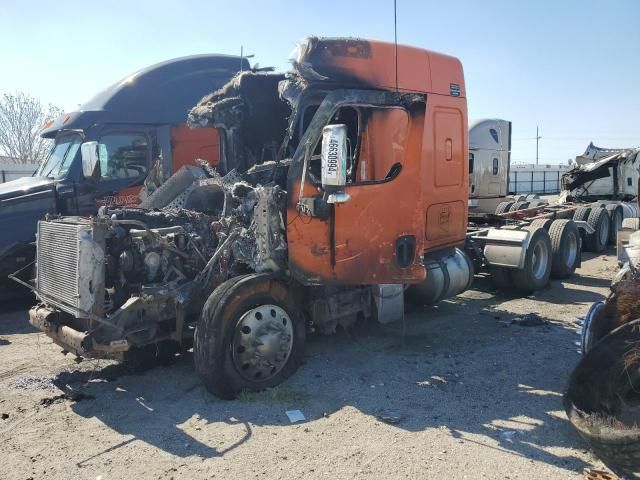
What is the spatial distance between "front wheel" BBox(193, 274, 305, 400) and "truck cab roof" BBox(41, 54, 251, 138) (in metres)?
5.64

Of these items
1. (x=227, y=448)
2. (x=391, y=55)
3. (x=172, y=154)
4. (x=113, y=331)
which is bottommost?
(x=227, y=448)

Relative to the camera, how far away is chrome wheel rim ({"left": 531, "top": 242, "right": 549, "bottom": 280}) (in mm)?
9086

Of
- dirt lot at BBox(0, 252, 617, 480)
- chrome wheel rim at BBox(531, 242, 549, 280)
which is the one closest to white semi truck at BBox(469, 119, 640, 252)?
chrome wheel rim at BBox(531, 242, 549, 280)

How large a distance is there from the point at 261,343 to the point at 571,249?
300 inches

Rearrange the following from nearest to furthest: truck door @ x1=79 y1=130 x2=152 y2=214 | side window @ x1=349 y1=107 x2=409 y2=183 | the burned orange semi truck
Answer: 1. the burned orange semi truck
2. side window @ x1=349 y1=107 x2=409 y2=183
3. truck door @ x1=79 y1=130 x2=152 y2=214

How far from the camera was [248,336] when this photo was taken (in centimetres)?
471

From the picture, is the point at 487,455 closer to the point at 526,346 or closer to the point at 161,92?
the point at 526,346

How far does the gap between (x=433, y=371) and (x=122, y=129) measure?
675cm

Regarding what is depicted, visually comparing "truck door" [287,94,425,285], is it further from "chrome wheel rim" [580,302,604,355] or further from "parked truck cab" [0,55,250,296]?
"parked truck cab" [0,55,250,296]

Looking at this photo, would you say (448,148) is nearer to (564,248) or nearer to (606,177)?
(564,248)

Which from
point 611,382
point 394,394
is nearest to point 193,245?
point 394,394

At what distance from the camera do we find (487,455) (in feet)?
12.0

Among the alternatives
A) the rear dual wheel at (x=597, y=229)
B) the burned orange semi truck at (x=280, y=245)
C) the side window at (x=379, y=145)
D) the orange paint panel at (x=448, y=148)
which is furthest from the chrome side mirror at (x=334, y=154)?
the rear dual wheel at (x=597, y=229)

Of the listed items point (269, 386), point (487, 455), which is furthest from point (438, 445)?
point (269, 386)
